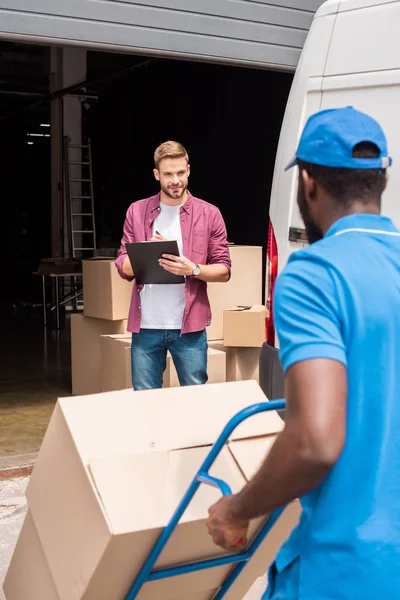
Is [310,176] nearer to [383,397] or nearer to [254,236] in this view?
[383,397]

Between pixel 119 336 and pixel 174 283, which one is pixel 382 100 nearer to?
pixel 174 283

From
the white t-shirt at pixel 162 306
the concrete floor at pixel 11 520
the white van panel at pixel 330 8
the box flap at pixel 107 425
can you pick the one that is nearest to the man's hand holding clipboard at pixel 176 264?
the white t-shirt at pixel 162 306

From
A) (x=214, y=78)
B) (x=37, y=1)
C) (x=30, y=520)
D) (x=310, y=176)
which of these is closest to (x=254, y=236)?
(x=214, y=78)

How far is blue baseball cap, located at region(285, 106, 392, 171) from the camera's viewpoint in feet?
4.54

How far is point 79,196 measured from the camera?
12867 mm

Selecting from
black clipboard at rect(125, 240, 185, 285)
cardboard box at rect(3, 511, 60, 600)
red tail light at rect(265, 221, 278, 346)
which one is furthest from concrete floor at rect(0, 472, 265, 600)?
black clipboard at rect(125, 240, 185, 285)

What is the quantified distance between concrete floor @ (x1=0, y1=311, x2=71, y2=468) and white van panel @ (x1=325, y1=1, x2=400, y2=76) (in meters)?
2.78

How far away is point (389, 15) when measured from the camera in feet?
10.8

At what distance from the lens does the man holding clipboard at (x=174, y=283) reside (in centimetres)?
398

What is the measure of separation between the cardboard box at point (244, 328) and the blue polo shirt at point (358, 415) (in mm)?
4098

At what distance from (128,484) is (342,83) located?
2.14m

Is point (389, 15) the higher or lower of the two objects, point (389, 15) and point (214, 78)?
the lower

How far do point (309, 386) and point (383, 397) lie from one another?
16 cm

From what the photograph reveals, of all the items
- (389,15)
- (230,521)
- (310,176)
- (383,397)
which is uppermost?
(389,15)
